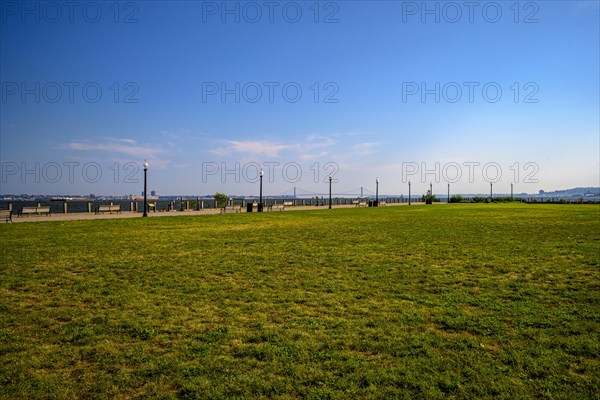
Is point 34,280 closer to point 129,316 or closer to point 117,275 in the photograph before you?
point 117,275

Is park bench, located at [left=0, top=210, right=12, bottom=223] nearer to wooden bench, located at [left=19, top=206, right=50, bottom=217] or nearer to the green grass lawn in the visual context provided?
wooden bench, located at [left=19, top=206, right=50, bottom=217]

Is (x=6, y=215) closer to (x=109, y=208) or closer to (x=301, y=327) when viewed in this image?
(x=109, y=208)

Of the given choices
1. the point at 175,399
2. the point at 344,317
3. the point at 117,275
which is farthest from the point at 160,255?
the point at 175,399

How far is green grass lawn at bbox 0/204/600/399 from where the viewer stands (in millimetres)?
3445

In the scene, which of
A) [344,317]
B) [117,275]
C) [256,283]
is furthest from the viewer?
[117,275]

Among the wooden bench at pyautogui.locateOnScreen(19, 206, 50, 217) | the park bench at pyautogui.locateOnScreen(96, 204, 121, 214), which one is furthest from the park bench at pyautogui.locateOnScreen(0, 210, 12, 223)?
the park bench at pyautogui.locateOnScreen(96, 204, 121, 214)

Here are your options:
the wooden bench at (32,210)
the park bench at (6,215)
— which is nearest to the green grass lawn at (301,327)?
the park bench at (6,215)

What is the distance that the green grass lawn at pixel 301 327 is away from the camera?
136 inches

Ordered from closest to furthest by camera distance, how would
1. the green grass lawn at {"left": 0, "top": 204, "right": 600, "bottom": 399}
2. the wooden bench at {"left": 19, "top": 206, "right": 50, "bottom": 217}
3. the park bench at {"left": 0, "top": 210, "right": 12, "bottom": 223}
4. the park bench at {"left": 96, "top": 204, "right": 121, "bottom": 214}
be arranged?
1. the green grass lawn at {"left": 0, "top": 204, "right": 600, "bottom": 399}
2. the park bench at {"left": 0, "top": 210, "right": 12, "bottom": 223}
3. the wooden bench at {"left": 19, "top": 206, "right": 50, "bottom": 217}
4. the park bench at {"left": 96, "top": 204, "right": 121, "bottom": 214}

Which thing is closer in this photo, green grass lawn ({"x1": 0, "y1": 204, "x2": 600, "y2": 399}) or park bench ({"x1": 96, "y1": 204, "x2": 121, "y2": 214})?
green grass lawn ({"x1": 0, "y1": 204, "x2": 600, "y2": 399})

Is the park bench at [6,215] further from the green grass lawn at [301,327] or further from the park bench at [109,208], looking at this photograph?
the green grass lawn at [301,327]

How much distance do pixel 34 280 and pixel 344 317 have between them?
21.1ft

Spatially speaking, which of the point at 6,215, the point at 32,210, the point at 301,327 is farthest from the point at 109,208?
the point at 301,327

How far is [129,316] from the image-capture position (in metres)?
5.26
